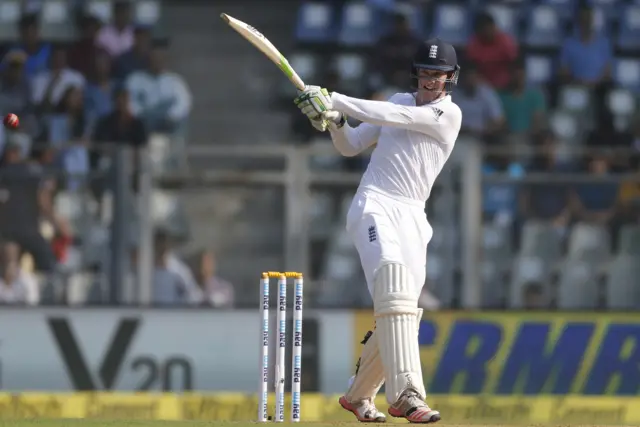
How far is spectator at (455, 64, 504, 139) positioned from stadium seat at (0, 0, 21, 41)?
366 centimetres

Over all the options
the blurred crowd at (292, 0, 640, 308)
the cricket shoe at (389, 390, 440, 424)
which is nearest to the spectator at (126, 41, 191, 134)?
the blurred crowd at (292, 0, 640, 308)

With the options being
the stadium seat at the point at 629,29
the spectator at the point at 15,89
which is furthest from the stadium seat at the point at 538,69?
the spectator at the point at 15,89

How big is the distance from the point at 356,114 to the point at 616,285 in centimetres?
486

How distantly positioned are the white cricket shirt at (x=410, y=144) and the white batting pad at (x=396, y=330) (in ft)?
1.42

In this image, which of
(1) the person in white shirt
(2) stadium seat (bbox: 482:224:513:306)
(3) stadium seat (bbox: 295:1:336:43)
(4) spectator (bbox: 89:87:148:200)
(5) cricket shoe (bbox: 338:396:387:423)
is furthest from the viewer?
(3) stadium seat (bbox: 295:1:336:43)

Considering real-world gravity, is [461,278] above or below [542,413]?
above

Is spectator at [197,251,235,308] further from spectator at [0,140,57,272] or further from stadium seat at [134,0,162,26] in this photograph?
stadium seat at [134,0,162,26]

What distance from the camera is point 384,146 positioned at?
24.8 ft

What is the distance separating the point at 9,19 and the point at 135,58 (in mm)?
1111

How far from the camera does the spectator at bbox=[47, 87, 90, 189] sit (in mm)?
11641

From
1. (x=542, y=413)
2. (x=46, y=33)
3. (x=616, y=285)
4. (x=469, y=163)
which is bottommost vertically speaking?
(x=542, y=413)

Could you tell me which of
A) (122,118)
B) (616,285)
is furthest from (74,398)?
(616,285)

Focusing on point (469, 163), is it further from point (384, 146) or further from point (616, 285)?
point (384, 146)

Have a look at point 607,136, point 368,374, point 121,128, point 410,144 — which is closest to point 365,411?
point 368,374
